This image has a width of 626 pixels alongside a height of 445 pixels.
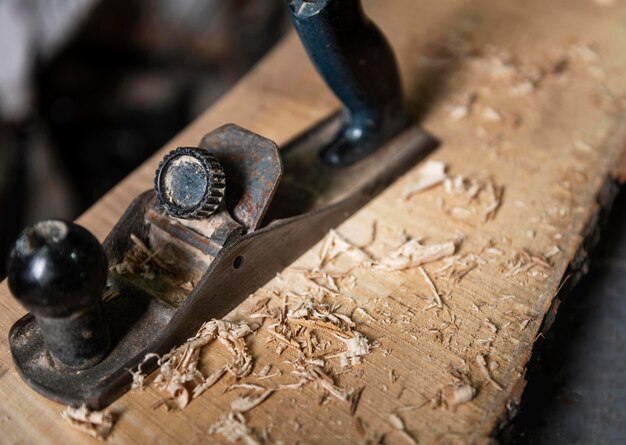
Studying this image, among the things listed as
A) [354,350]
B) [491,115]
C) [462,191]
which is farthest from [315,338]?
[491,115]

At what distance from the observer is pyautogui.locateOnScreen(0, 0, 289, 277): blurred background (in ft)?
11.6

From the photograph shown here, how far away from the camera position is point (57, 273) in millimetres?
1358

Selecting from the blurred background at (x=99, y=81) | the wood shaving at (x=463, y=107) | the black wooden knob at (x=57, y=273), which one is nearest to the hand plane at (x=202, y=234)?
the black wooden knob at (x=57, y=273)

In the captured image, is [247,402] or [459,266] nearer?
[247,402]

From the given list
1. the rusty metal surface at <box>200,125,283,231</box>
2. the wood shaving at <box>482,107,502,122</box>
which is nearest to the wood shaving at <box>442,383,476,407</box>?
the rusty metal surface at <box>200,125,283,231</box>

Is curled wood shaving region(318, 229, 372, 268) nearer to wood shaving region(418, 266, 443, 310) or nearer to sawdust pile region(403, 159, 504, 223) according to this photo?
wood shaving region(418, 266, 443, 310)

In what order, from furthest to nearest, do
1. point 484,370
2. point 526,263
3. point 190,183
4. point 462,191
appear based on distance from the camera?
point 462,191
point 526,263
point 190,183
point 484,370

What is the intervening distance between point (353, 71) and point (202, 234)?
0.62 meters

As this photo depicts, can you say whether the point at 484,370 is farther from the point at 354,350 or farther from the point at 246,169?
the point at 246,169

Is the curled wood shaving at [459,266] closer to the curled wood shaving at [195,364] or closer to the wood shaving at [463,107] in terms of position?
the curled wood shaving at [195,364]

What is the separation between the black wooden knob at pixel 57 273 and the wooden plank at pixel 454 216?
0.79 feet

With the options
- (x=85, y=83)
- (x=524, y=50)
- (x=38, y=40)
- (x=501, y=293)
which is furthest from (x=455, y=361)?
(x=85, y=83)

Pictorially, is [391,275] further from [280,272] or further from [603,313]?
[603,313]

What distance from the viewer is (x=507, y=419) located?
58.6 inches
